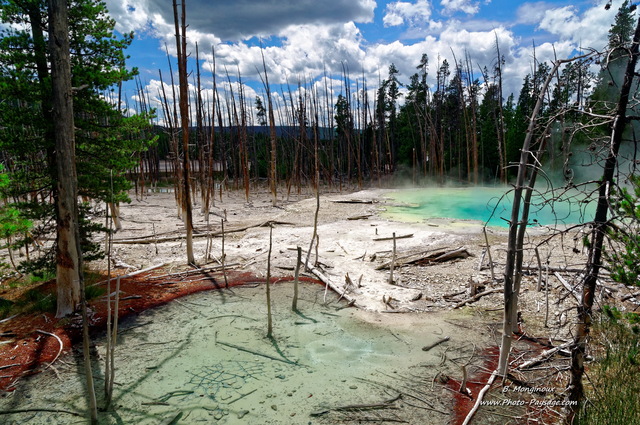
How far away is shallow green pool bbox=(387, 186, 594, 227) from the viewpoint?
16375mm

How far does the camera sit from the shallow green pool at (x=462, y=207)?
16375mm

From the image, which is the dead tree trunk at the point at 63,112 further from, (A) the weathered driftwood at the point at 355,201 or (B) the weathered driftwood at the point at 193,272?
(A) the weathered driftwood at the point at 355,201

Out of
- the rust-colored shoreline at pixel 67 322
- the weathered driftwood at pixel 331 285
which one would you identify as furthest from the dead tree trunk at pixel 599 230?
the rust-colored shoreline at pixel 67 322

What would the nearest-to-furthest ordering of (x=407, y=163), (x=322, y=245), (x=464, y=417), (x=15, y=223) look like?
(x=464, y=417), (x=15, y=223), (x=322, y=245), (x=407, y=163)

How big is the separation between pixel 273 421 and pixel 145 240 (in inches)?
373

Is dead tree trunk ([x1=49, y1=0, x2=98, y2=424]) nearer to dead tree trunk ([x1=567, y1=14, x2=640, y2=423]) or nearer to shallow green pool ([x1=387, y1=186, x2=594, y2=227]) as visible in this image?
dead tree trunk ([x1=567, y1=14, x2=640, y2=423])

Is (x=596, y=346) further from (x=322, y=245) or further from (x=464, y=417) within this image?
(x=322, y=245)

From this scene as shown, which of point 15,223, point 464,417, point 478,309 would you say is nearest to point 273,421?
point 464,417

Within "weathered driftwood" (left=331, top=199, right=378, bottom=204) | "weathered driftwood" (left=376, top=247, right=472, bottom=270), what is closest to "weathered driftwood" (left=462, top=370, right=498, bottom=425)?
"weathered driftwood" (left=376, top=247, right=472, bottom=270)

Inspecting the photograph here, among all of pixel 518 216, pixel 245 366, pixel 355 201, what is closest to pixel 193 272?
pixel 245 366

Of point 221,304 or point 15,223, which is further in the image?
point 221,304

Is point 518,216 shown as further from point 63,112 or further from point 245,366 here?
point 63,112

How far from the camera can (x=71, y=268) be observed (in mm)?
6523

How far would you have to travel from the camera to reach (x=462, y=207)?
19.5m
